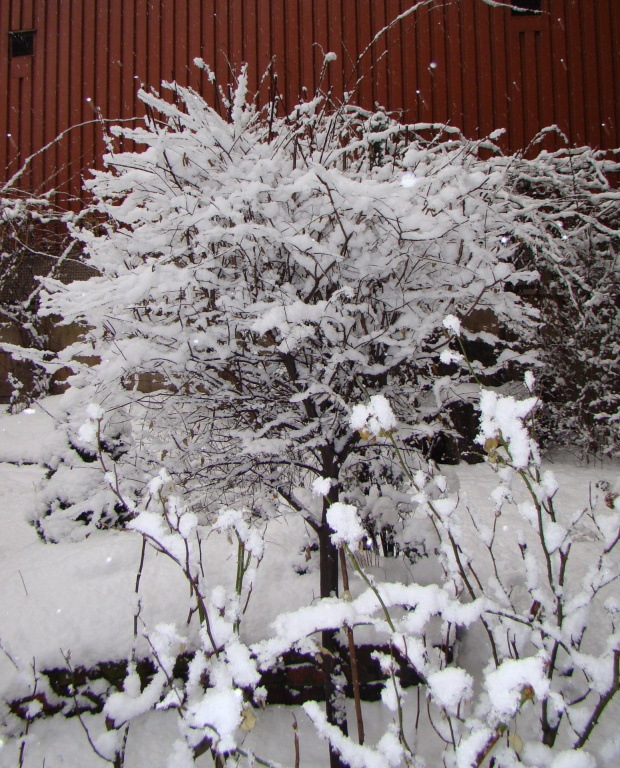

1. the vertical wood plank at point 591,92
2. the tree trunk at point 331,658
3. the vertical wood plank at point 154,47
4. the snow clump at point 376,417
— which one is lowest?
the tree trunk at point 331,658

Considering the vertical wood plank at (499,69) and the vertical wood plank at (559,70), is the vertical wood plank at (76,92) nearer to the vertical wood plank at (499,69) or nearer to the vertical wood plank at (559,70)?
the vertical wood plank at (499,69)

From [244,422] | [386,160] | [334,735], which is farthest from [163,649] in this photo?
[386,160]

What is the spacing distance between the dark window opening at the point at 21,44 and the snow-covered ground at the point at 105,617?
378 inches

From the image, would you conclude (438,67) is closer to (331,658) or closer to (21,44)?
(21,44)

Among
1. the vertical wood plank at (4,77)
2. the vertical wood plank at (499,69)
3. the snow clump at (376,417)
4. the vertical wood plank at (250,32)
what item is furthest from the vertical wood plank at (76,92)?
the snow clump at (376,417)

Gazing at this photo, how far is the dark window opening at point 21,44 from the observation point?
337 inches

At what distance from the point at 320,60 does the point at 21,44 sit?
5639 millimetres

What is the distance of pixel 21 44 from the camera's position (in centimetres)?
866

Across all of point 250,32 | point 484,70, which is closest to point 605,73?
point 484,70

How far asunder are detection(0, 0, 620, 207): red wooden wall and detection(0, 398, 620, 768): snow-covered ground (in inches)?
263

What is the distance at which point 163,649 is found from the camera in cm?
127

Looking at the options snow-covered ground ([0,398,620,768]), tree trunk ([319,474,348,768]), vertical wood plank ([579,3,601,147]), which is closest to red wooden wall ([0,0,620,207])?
vertical wood plank ([579,3,601,147])

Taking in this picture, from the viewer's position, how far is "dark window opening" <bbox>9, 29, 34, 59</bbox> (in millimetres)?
8555

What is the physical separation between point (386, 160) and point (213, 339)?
1.43 metres
